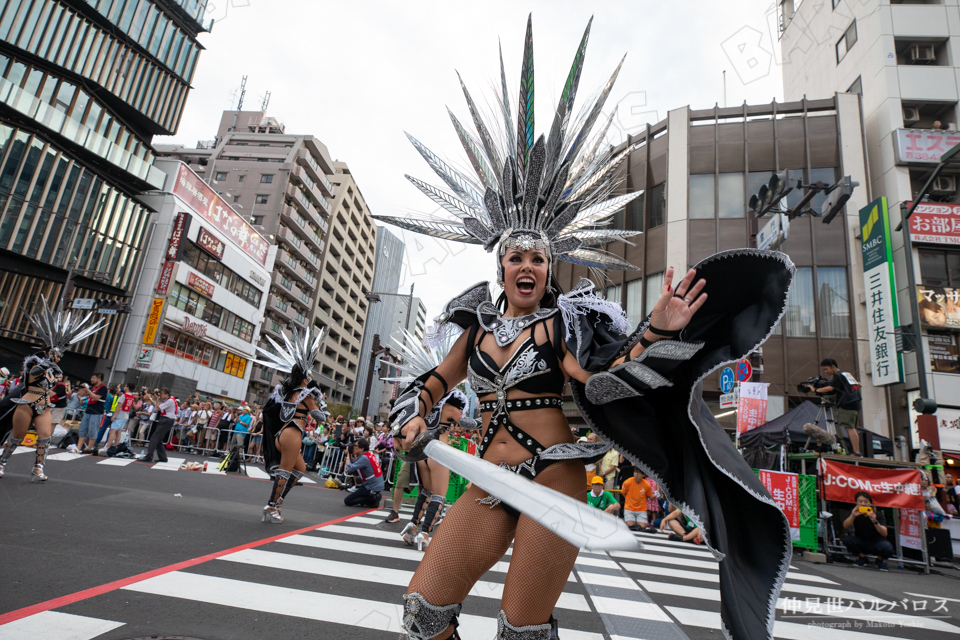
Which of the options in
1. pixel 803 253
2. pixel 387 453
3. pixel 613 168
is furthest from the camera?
pixel 803 253

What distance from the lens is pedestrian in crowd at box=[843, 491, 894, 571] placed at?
8305 millimetres

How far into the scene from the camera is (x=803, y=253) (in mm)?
19500

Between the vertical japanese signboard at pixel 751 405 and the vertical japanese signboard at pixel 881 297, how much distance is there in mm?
9996

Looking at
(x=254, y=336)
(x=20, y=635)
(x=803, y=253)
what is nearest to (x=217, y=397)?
(x=254, y=336)

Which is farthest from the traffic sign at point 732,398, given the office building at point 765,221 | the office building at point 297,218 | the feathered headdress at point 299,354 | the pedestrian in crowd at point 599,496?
the office building at point 297,218

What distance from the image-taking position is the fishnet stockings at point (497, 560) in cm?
189

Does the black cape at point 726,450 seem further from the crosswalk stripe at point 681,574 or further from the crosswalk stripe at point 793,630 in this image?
the crosswalk stripe at point 681,574

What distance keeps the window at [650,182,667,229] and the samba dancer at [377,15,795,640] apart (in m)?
19.9

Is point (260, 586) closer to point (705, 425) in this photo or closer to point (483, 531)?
point (483, 531)

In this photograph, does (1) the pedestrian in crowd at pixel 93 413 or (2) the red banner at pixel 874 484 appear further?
(1) the pedestrian in crowd at pixel 93 413

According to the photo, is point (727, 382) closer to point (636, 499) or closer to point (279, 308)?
point (636, 499)

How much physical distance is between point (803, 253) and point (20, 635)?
72.5 feet

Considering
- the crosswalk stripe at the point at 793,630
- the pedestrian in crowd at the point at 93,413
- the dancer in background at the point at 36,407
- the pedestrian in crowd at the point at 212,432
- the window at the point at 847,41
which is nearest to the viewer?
the crosswalk stripe at the point at 793,630

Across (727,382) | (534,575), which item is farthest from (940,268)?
(534,575)
